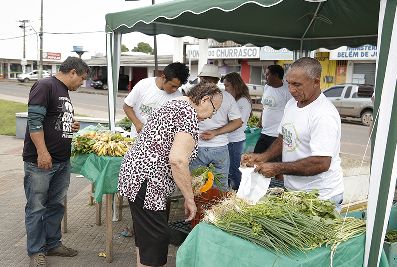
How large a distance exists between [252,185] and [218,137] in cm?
223

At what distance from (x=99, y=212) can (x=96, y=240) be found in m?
0.54

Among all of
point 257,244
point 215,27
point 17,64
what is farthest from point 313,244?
point 17,64

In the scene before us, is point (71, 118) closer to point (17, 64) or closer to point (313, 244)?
point (313, 244)

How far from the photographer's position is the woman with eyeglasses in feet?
9.41

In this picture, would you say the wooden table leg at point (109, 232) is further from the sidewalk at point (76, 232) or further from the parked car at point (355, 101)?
the parked car at point (355, 101)

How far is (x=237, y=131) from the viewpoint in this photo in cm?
625

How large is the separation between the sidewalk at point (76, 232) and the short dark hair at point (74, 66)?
6.48 feet

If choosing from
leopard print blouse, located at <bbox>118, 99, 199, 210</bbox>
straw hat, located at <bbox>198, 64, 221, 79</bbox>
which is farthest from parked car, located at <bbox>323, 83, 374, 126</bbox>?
leopard print blouse, located at <bbox>118, 99, 199, 210</bbox>

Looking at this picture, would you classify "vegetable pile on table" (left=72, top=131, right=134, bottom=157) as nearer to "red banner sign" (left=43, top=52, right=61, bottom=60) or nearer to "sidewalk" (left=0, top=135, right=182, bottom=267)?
"sidewalk" (left=0, top=135, right=182, bottom=267)

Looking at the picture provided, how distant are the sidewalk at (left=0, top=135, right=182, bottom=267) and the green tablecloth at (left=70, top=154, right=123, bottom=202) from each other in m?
0.75

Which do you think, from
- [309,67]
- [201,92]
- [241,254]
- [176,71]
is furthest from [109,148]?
[241,254]

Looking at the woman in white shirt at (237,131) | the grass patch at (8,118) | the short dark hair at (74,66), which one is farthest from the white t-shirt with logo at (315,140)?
the grass patch at (8,118)

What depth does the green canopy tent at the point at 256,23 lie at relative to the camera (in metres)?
4.64

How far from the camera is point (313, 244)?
242 cm
